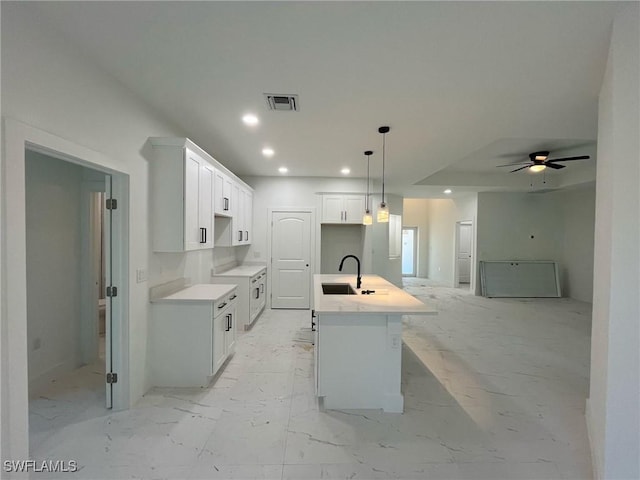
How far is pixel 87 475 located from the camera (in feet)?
5.75

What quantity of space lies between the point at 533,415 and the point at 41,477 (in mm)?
3480

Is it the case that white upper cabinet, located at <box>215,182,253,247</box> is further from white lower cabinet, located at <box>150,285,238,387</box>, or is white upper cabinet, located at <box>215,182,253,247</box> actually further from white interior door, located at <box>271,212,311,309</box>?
white lower cabinet, located at <box>150,285,238,387</box>

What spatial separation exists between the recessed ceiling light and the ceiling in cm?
7

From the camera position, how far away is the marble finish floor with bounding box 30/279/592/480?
6.01ft

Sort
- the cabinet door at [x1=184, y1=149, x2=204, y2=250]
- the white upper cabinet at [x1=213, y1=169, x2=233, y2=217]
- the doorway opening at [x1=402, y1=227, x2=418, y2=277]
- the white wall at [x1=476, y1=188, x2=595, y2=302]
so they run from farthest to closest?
the doorway opening at [x1=402, y1=227, x2=418, y2=277] < the white wall at [x1=476, y1=188, x2=595, y2=302] < the white upper cabinet at [x1=213, y1=169, x2=233, y2=217] < the cabinet door at [x1=184, y1=149, x2=204, y2=250]

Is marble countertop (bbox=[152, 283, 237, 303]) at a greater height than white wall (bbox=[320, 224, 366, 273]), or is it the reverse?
white wall (bbox=[320, 224, 366, 273])

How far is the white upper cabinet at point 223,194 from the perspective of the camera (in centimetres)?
366

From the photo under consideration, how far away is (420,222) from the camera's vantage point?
1050 centimetres

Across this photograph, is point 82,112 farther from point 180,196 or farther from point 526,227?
point 526,227

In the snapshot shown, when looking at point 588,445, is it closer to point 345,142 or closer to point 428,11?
point 428,11

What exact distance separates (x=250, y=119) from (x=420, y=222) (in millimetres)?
8734

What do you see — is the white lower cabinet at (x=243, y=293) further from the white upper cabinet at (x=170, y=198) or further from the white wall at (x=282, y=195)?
the white upper cabinet at (x=170, y=198)

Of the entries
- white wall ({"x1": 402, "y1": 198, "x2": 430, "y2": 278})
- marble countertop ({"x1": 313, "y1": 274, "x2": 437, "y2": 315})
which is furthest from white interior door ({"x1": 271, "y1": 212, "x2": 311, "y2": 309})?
white wall ({"x1": 402, "y1": 198, "x2": 430, "y2": 278})

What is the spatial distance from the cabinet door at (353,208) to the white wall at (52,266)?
411cm
